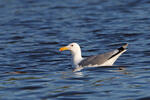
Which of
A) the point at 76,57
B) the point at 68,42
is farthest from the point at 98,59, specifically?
the point at 68,42

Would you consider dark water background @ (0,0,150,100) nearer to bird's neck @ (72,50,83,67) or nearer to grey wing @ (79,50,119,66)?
grey wing @ (79,50,119,66)

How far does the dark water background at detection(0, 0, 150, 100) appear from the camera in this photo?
952 cm

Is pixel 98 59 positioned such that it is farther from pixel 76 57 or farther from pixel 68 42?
pixel 68 42

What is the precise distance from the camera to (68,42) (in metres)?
17.3

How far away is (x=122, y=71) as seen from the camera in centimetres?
1157

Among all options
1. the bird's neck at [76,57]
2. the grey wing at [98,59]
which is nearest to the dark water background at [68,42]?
the grey wing at [98,59]

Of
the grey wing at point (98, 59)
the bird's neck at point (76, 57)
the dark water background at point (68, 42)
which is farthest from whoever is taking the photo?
the bird's neck at point (76, 57)

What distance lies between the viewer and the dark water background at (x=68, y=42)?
952cm

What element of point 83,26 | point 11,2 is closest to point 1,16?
point 11,2

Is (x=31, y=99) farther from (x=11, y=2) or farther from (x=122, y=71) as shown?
(x=11, y=2)

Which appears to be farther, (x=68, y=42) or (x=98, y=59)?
(x=68, y=42)

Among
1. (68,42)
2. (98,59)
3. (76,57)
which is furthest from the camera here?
(68,42)

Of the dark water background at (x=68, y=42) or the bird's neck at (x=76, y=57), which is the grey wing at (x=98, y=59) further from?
the bird's neck at (x=76, y=57)

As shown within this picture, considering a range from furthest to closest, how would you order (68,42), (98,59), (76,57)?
(68,42)
(76,57)
(98,59)
